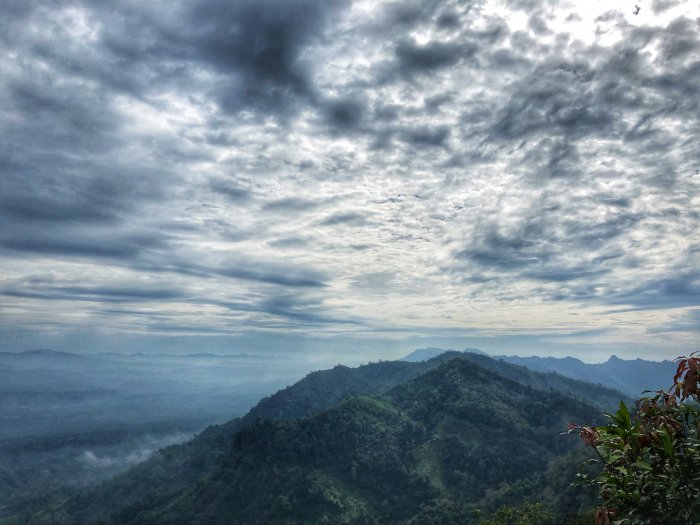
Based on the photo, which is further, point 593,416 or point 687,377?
point 593,416

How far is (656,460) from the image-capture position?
8891 mm

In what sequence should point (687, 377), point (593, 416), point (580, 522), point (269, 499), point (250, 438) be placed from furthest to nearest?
point (593, 416), point (250, 438), point (269, 499), point (580, 522), point (687, 377)

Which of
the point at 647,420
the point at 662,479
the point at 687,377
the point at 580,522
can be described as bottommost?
the point at 580,522

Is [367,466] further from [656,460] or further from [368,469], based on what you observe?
[656,460]

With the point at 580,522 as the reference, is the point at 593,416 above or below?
below

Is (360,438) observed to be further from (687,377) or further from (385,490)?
(687,377)

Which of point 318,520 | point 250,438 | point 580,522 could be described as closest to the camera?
point 580,522

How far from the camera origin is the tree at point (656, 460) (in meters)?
8.22

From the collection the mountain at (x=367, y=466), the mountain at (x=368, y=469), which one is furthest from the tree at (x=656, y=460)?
the mountain at (x=367, y=466)

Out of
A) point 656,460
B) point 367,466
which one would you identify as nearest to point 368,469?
point 367,466

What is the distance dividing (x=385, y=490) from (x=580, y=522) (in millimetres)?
137626

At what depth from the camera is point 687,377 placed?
820 cm

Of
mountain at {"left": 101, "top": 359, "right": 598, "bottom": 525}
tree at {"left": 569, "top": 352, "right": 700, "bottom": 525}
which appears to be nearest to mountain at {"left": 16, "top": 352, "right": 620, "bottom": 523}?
mountain at {"left": 101, "top": 359, "right": 598, "bottom": 525}

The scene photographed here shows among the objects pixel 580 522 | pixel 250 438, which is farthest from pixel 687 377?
pixel 250 438
